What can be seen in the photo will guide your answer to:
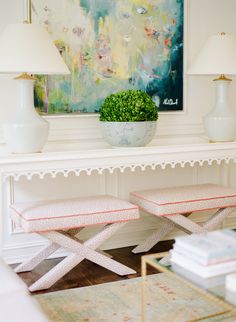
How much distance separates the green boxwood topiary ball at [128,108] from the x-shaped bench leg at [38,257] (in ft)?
2.40

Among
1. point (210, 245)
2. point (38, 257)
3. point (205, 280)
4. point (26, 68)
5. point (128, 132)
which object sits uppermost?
point (26, 68)

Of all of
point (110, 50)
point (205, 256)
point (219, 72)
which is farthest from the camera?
point (110, 50)

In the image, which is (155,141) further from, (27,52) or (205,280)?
(205,280)

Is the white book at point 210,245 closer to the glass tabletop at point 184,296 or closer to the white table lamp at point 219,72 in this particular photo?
the glass tabletop at point 184,296

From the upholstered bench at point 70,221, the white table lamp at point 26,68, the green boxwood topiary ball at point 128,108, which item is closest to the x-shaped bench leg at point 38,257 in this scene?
the upholstered bench at point 70,221

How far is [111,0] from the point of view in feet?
11.5

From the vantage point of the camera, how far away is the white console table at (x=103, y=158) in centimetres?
290

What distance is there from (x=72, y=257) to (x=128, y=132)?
0.85 metres

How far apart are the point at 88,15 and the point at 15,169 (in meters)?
1.20

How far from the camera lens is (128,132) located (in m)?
3.27

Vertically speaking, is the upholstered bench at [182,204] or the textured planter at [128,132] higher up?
the textured planter at [128,132]

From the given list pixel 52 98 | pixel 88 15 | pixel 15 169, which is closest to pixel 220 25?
pixel 88 15

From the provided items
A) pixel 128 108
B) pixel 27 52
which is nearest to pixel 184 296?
pixel 128 108

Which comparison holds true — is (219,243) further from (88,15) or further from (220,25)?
(220,25)
